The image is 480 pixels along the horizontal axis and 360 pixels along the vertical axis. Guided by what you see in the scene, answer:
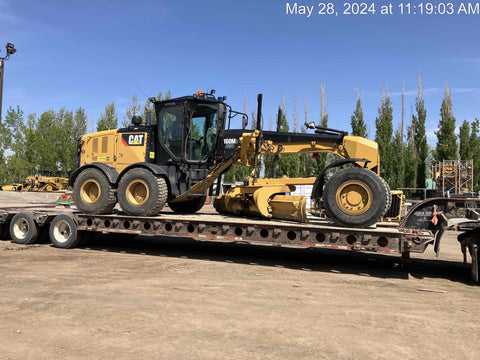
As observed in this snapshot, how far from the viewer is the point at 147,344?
4.16m

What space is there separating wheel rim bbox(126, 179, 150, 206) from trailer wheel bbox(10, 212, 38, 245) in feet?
9.49

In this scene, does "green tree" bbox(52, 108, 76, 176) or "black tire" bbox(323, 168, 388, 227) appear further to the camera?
"green tree" bbox(52, 108, 76, 176)

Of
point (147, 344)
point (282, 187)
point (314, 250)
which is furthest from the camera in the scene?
point (314, 250)

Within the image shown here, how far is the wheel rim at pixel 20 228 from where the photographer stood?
10.4 metres

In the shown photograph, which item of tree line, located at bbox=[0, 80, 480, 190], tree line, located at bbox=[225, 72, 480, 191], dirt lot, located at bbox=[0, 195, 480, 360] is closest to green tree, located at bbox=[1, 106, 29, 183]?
tree line, located at bbox=[0, 80, 480, 190]

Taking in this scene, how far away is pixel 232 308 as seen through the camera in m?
5.43

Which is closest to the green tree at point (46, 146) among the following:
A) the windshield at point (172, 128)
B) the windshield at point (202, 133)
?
the windshield at point (172, 128)

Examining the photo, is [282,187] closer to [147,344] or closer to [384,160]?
[147,344]

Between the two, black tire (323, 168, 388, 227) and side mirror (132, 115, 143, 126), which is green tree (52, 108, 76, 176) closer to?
side mirror (132, 115, 143, 126)

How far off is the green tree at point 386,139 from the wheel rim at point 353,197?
29.0 m

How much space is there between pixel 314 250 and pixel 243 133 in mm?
3775

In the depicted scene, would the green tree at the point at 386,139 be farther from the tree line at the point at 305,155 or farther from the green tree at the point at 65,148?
the green tree at the point at 65,148

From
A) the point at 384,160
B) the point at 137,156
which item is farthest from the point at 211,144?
the point at 384,160

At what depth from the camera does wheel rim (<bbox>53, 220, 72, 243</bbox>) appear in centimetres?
994
